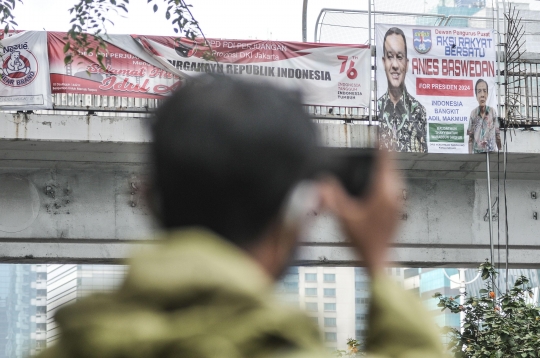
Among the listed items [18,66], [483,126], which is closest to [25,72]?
[18,66]

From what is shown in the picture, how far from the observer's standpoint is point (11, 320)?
2346mm

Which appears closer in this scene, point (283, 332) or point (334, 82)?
point (283, 332)

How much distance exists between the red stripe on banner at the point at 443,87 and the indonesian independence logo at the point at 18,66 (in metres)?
4.75

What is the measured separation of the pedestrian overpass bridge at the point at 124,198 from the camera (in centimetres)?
1066

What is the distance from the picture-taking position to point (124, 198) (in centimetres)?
1151

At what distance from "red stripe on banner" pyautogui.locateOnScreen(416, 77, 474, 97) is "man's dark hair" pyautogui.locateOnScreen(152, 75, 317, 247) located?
993cm

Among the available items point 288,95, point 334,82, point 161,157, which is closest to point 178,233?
point 161,157

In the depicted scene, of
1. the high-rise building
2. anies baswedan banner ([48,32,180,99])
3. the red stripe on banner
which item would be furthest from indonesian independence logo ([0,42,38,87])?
the high-rise building

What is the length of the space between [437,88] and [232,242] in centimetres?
1011

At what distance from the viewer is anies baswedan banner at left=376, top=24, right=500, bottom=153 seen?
10828 millimetres

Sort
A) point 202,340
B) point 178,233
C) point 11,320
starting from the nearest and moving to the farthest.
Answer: point 202,340
point 178,233
point 11,320

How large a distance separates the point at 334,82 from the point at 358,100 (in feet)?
1.28

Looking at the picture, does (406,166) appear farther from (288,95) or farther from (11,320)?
(288,95)

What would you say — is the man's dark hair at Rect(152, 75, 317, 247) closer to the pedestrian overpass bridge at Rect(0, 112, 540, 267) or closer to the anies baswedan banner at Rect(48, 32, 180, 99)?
the pedestrian overpass bridge at Rect(0, 112, 540, 267)
